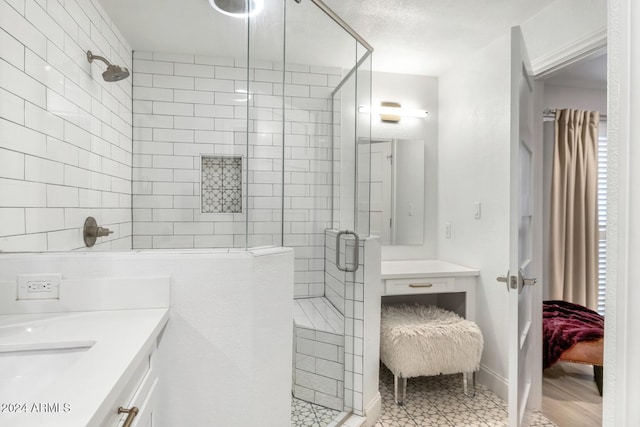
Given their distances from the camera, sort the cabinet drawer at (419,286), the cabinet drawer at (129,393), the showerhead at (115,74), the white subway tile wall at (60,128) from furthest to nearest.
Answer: the cabinet drawer at (419,286) < the showerhead at (115,74) < the white subway tile wall at (60,128) < the cabinet drawer at (129,393)

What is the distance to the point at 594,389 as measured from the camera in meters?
2.40

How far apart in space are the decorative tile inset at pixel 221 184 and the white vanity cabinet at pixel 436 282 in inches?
48.2

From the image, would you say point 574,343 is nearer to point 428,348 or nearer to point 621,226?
point 428,348

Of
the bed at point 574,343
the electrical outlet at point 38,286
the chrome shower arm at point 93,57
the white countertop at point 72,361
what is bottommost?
the bed at point 574,343

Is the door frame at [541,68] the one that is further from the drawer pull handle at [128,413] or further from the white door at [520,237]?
the drawer pull handle at [128,413]

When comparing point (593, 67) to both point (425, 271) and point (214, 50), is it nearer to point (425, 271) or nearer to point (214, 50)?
point (425, 271)

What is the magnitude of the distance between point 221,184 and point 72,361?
0.96 meters

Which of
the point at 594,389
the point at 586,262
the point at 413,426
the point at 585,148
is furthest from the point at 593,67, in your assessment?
the point at 413,426

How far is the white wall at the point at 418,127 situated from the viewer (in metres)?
3.00

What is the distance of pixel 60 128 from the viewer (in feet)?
4.70

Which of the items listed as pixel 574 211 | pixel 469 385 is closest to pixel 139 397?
pixel 469 385

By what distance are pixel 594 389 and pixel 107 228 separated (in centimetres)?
305

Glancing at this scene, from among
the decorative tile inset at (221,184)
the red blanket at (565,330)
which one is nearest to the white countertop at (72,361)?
the decorative tile inset at (221,184)

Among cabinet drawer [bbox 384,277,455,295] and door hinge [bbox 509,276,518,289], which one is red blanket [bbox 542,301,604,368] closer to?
cabinet drawer [bbox 384,277,455,295]
